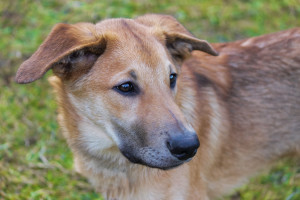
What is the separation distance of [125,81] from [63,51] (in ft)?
1.66

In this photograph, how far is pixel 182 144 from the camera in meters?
2.72

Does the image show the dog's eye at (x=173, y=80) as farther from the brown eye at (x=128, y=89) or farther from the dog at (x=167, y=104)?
the brown eye at (x=128, y=89)

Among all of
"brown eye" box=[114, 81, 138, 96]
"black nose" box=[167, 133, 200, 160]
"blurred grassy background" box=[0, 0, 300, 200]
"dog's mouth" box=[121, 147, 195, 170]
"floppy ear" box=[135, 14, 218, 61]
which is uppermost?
"floppy ear" box=[135, 14, 218, 61]

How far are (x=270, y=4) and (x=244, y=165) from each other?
13.5 feet

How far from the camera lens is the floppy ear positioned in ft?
11.0

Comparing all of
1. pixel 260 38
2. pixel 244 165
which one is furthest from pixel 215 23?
pixel 244 165

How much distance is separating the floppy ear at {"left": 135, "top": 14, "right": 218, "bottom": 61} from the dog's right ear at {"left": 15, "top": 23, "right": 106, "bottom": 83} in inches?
23.6

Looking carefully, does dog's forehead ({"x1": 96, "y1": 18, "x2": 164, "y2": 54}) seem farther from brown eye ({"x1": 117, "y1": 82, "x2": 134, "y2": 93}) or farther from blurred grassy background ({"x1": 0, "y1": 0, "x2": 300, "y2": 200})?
blurred grassy background ({"x1": 0, "y1": 0, "x2": 300, "y2": 200})

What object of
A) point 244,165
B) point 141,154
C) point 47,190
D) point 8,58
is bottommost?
point 47,190

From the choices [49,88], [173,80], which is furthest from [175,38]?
[49,88]

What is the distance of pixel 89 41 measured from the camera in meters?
3.02

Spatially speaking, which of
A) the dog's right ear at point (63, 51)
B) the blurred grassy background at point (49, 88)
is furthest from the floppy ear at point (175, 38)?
the blurred grassy background at point (49, 88)

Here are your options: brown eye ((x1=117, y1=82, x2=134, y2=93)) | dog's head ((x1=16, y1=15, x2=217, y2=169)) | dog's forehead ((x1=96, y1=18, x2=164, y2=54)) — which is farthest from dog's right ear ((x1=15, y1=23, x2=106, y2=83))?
brown eye ((x1=117, y1=82, x2=134, y2=93))

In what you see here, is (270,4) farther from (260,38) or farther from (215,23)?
(260,38)
